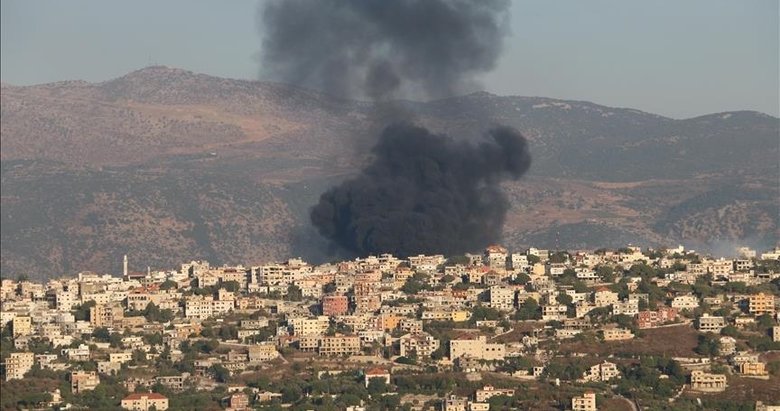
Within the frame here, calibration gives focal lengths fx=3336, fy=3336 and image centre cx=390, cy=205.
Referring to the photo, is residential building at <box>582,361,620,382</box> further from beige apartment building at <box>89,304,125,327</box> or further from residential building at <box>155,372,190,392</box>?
beige apartment building at <box>89,304,125,327</box>

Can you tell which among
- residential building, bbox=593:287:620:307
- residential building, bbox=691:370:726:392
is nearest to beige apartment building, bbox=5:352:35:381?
residential building, bbox=593:287:620:307

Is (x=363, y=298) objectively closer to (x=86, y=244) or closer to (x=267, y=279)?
(x=267, y=279)

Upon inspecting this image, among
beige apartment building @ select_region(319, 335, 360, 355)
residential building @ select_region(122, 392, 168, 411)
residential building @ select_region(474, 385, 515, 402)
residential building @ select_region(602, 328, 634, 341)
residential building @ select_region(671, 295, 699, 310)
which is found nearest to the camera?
residential building @ select_region(474, 385, 515, 402)

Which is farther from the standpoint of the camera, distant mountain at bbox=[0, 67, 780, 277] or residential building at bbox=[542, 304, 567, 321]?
distant mountain at bbox=[0, 67, 780, 277]

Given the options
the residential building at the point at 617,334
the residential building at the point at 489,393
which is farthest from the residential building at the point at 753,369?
the residential building at the point at 489,393

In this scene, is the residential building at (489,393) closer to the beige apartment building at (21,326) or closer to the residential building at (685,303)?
the residential building at (685,303)

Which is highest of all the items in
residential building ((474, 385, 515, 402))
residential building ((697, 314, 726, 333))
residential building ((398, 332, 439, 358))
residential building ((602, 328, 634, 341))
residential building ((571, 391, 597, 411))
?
residential building ((697, 314, 726, 333))

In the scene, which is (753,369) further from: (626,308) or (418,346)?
(418,346)

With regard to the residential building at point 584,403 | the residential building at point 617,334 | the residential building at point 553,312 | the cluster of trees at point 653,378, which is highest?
the residential building at point 553,312
